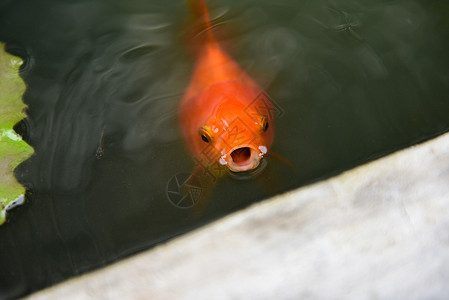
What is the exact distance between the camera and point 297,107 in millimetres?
2584

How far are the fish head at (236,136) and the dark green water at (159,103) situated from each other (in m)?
0.14

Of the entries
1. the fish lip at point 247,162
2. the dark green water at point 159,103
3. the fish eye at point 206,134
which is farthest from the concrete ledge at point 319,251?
the fish eye at point 206,134

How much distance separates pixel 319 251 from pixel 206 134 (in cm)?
92

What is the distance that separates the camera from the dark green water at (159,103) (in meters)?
2.29

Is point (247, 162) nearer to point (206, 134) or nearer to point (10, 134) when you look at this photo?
point (206, 134)

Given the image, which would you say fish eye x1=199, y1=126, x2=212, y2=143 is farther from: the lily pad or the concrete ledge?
the lily pad

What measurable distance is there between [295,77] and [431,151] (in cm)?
98

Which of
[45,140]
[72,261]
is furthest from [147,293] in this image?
[45,140]

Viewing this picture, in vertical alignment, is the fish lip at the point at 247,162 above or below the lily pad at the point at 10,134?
below

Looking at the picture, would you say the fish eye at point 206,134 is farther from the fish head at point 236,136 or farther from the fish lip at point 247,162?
the fish lip at point 247,162

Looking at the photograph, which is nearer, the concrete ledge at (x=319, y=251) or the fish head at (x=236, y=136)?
the concrete ledge at (x=319, y=251)

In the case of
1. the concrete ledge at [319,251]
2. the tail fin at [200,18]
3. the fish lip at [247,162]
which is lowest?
the concrete ledge at [319,251]

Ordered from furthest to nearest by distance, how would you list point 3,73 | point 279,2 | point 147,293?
point 279,2 → point 3,73 → point 147,293

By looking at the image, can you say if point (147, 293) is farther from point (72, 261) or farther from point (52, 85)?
point (52, 85)
